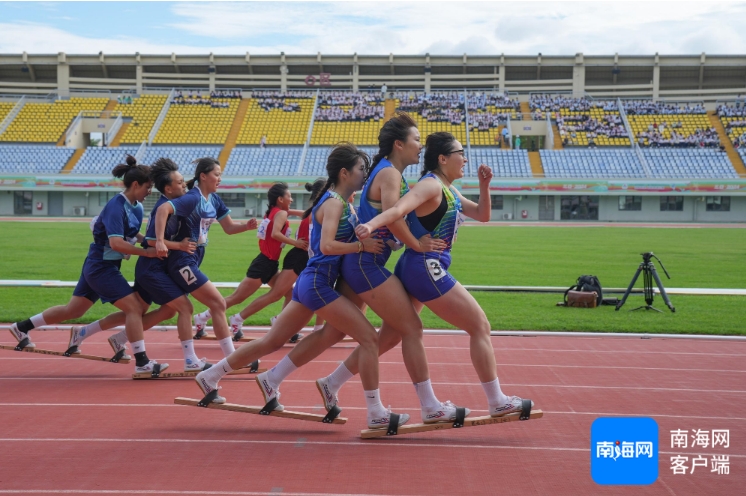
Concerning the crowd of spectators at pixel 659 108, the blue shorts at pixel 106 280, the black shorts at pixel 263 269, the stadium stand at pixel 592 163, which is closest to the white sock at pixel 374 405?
the blue shorts at pixel 106 280

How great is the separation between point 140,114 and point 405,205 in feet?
210

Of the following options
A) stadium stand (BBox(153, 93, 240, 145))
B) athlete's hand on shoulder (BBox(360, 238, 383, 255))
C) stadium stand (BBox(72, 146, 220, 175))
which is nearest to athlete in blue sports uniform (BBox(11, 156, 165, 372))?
athlete's hand on shoulder (BBox(360, 238, 383, 255))

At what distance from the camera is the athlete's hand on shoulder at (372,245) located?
206 inches

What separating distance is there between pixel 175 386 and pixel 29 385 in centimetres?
133

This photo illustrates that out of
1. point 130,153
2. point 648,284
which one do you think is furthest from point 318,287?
point 130,153

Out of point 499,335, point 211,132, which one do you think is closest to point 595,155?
point 211,132

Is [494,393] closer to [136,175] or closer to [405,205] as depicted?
[405,205]

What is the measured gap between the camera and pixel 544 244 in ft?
97.0

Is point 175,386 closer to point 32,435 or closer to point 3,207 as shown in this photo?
point 32,435

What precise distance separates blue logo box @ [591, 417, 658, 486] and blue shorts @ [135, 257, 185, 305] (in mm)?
3982

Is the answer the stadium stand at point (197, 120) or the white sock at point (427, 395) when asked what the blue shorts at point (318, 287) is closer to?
the white sock at point (427, 395)

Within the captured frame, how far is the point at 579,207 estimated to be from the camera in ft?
181

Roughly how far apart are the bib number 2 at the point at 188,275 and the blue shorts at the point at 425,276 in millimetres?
2582

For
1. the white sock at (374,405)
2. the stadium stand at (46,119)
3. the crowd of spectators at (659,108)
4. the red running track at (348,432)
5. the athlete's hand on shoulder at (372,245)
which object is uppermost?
the crowd of spectators at (659,108)
